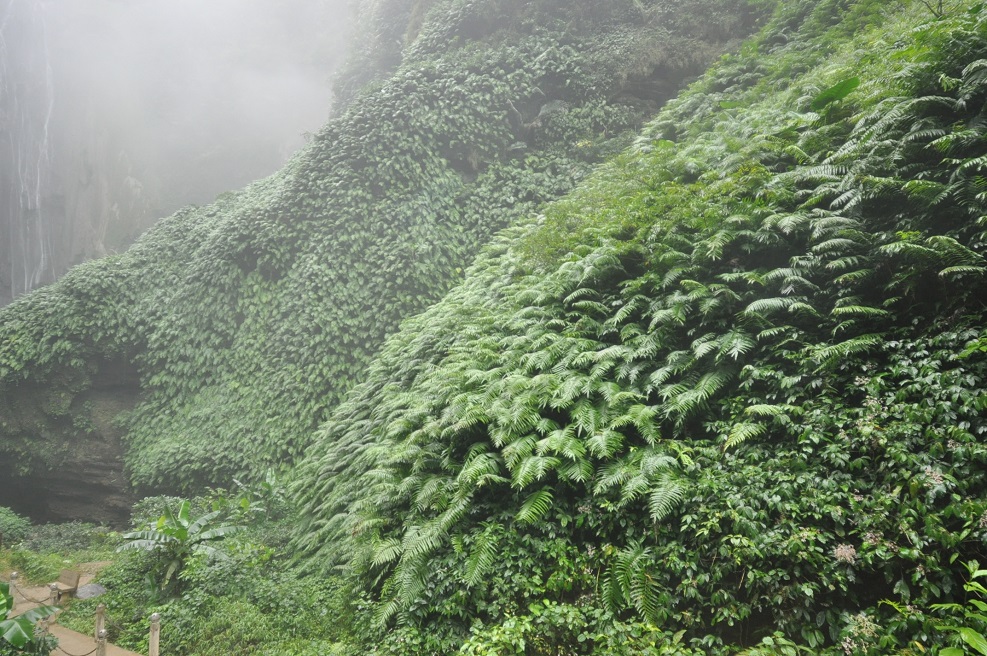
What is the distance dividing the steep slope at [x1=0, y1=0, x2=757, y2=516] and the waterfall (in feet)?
52.1

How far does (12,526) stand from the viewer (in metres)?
13.0

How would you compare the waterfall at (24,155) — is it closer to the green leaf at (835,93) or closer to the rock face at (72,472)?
the rock face at (72,472)

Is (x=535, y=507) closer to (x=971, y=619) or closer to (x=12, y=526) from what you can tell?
(x=971, y=619)

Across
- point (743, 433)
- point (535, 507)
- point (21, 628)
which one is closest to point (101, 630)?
point (21, 628)

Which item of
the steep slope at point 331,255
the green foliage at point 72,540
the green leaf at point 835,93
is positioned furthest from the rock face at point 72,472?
the green leaf at point 835,93

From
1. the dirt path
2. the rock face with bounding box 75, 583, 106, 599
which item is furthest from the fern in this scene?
the rock face with bounding box 75, 583, 106, 599

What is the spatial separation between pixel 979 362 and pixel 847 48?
8417 mm

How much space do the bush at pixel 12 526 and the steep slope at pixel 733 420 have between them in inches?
368

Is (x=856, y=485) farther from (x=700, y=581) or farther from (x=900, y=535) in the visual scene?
(x=700, y=581)

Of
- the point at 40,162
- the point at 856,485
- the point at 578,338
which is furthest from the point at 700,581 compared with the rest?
the point at 40,162

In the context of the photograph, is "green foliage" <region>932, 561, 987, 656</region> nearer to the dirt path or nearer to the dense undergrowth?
the dense undergrowth

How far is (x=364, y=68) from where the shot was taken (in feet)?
76.7

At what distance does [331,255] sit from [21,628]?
403 inches

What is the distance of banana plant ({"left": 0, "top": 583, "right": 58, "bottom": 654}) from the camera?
555 cm
